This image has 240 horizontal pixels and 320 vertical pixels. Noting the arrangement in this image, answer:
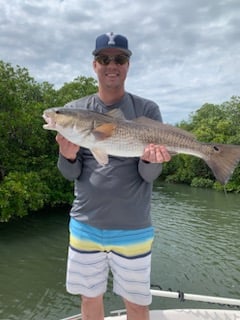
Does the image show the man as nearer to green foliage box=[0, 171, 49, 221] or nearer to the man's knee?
the man's knee

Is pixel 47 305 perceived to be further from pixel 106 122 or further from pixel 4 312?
pixel 106 122

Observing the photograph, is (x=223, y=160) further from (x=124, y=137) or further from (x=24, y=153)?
(x=24, y=153)

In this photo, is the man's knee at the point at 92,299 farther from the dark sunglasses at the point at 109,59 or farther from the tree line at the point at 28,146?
the tree line at the point at 28,146

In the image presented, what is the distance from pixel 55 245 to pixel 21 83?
35.5 ft

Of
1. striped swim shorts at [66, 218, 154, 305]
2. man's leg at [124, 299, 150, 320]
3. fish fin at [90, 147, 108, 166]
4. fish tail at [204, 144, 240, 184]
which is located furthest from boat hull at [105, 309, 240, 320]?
fish fin at [90, 147, 108, 166]

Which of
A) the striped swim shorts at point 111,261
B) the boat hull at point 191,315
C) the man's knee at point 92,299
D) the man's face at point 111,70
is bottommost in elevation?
the boat hull at point 191,315

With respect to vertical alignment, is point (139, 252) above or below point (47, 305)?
above

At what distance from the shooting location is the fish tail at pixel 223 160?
9.43ft

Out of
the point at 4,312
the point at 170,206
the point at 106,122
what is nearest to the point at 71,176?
the point at 106,122

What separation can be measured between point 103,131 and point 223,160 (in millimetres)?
991

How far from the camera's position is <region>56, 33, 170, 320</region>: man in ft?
9.71

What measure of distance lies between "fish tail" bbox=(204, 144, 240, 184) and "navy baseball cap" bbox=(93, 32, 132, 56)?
1106 mm

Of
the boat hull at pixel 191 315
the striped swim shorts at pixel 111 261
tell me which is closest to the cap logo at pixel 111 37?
the striped swim shorts at pixel 111 261

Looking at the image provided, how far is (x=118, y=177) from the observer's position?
2975 millimetres
